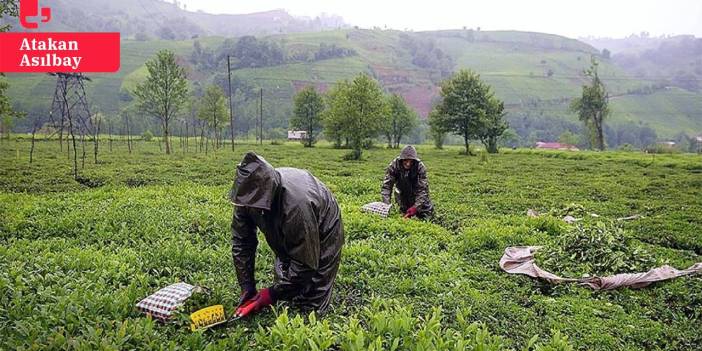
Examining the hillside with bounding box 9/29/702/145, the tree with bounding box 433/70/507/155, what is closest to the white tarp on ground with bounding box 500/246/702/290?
the tree with bounding box 433/70/507/155

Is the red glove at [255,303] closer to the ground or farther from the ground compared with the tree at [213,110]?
closer to the ground

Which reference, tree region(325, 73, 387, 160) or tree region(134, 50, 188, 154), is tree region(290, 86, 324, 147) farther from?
tree region(134, 50, 188, 154)

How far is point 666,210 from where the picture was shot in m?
13.3

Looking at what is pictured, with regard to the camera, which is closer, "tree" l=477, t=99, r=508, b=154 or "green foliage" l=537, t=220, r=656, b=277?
"green foliage" l=537, t=220, r=656, b=277

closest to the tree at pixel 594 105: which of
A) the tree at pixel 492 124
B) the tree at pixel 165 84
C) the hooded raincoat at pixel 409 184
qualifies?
the tree at pixel 492 124

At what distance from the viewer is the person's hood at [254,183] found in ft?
14.1

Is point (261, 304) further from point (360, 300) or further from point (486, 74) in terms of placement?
point (486, 74)

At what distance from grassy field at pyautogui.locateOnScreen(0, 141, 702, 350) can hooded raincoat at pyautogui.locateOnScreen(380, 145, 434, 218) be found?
726 mm

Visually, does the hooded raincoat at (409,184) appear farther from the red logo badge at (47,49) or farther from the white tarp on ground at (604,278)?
the red logo badge at (47,49)

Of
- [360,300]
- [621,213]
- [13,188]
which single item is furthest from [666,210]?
[13,188]

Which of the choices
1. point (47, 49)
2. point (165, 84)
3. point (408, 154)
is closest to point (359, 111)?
point (165, 84)

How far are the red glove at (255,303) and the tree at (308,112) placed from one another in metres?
45.4

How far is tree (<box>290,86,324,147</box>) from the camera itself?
5078 centimetres

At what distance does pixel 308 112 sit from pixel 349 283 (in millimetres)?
45518
